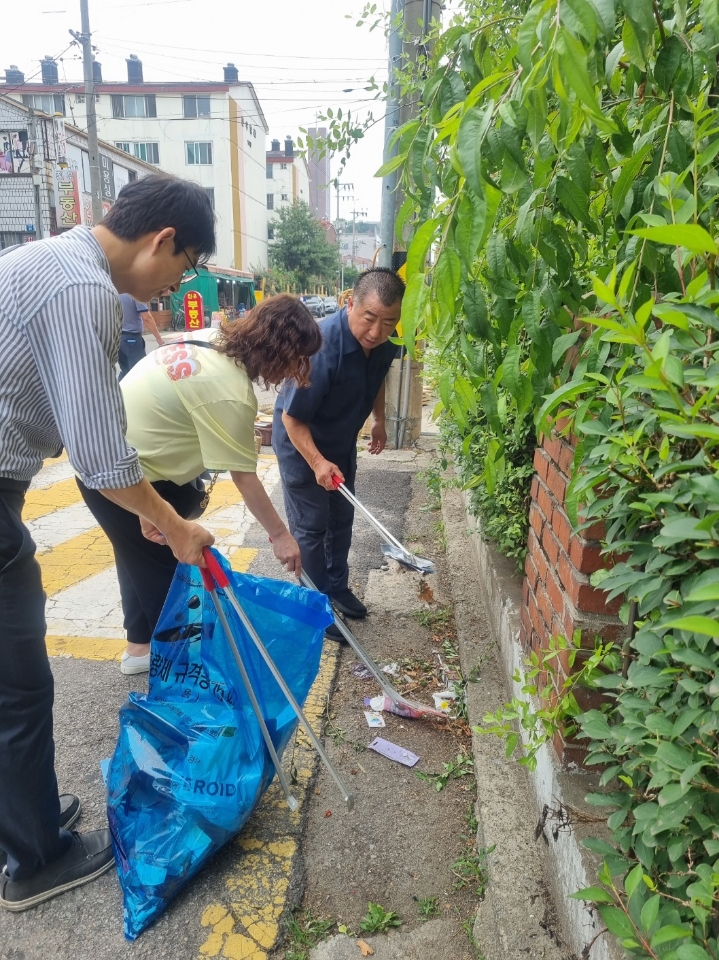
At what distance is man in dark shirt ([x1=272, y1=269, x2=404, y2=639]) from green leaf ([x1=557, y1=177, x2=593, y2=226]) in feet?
6.85

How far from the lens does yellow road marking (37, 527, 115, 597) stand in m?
4.04

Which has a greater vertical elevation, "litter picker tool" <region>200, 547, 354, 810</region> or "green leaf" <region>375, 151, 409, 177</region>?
"green leaf" <region>375, 151, 409, 177</region>

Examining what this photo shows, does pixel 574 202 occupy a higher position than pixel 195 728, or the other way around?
pixel 574 202

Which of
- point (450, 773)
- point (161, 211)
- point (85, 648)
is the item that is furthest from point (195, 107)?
point (450, 773)

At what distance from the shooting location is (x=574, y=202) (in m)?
1.19

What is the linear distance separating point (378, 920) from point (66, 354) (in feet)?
5.86

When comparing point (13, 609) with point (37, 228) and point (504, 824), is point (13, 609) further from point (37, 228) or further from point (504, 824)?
point (37, 228)

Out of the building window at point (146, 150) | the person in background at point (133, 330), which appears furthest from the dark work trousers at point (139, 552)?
the building window at point (146, 150)

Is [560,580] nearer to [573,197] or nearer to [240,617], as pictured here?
[240,617]

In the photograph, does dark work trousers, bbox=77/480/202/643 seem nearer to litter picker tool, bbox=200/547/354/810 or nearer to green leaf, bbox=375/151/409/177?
litter picker tool, bbox=200/547/354/810

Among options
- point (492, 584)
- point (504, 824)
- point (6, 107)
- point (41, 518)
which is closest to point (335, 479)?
point (492, 584)

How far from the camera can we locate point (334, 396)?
3.42 m

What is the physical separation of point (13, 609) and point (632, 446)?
163 cm

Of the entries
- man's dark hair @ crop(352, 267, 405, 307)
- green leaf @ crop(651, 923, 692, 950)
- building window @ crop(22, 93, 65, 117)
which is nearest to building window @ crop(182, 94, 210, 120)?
building window @ crop(22, 93, 65, 117)
